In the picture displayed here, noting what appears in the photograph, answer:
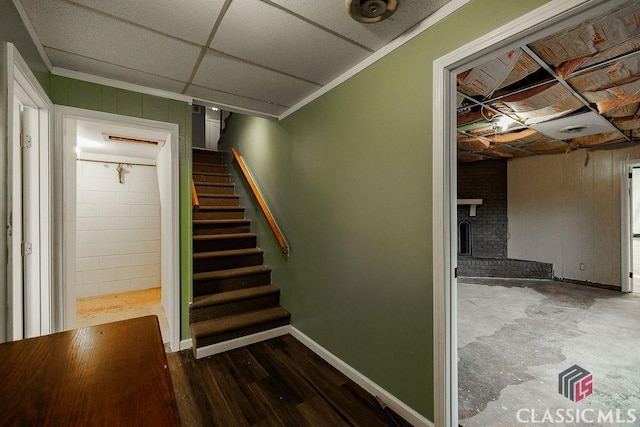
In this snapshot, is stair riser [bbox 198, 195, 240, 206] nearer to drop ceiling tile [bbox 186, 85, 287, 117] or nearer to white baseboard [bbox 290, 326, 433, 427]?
drop ceiling tile [bbox 186, 85, 287, 117]

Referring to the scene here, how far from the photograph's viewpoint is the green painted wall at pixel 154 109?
214 cm

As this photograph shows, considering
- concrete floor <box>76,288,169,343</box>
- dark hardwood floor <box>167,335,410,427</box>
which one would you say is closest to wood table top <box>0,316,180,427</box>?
dark hardwood floor <box>167,335,410,427</box>

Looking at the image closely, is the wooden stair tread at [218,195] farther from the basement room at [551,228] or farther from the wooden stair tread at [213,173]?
the basement room at [551,228]

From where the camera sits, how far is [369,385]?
2.00m

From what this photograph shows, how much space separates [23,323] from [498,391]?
131 inches

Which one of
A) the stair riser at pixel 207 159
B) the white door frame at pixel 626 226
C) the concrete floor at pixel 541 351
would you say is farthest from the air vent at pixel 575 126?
the stair riser at pixel 207 159

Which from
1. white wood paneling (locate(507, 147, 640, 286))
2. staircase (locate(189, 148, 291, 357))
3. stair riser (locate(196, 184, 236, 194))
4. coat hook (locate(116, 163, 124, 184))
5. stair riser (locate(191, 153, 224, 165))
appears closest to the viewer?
Result: staircase (locate(189, 148, 291, 357))

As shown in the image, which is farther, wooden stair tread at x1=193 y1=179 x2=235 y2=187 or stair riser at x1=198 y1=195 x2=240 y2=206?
wooden stair tread at x1=193 y1=179 x2=235 y2=187

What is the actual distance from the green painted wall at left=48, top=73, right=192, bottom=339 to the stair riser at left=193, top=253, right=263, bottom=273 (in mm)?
451

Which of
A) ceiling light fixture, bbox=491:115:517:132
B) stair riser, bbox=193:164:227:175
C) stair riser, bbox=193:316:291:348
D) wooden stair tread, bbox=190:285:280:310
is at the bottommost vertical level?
stair riser, bbox=193:316:291:348

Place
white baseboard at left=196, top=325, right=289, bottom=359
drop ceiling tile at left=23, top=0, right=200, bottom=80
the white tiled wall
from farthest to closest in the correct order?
1. the white tiled wall
2. white baseboard at left=196, top=325, right=289, bottom=359
3. drop ceiling tile at left=23, top=0, right=200, bottom=80

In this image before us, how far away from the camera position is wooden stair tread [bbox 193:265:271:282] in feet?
9.55

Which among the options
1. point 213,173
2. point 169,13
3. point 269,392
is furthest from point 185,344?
point 213,173

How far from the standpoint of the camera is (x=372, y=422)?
1.71 meters
